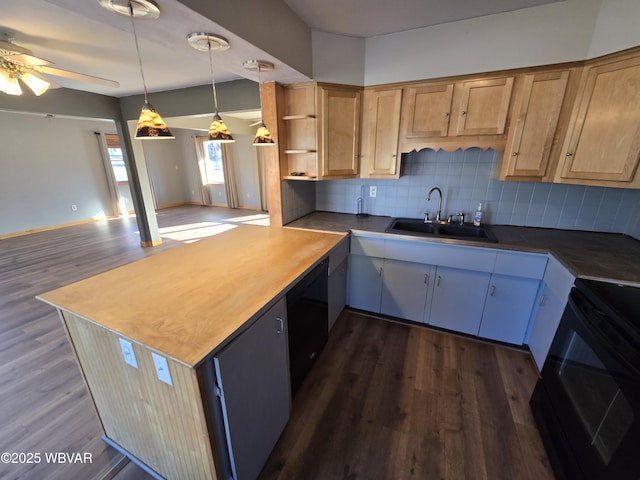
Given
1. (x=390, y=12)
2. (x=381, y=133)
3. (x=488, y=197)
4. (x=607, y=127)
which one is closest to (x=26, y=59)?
(x=390, y=12)

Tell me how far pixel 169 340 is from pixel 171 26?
4.65 ft

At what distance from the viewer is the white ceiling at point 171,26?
1210 millimetres

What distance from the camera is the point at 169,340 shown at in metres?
0.94

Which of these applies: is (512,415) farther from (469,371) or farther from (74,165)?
(74,165)

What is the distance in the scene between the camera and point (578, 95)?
1.77m

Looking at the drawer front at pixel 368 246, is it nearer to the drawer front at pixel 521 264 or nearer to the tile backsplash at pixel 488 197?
the tile backsplash at pixel 488 197

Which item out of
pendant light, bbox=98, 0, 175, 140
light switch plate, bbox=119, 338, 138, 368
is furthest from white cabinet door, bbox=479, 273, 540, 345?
Result: pendant light, bbox=98, 0, 175, 140

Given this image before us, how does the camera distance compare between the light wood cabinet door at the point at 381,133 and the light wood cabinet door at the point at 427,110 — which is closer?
the light wood cabinet door at the point at 427,110

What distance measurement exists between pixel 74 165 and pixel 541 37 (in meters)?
8.34

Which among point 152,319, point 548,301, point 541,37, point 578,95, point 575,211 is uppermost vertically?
point 541,37

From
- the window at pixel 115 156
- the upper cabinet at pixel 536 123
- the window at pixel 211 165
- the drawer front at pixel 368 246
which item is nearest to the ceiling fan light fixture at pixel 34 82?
the drawer front at pixel 368 246

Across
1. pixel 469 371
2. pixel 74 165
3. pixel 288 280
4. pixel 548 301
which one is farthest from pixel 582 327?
pixel 74 165

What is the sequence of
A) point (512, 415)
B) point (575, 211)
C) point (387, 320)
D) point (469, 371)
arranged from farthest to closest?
point (387, 320) → point (575, 211) → point (469, 371) → point (512, 415)

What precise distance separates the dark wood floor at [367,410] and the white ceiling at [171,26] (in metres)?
2.19
